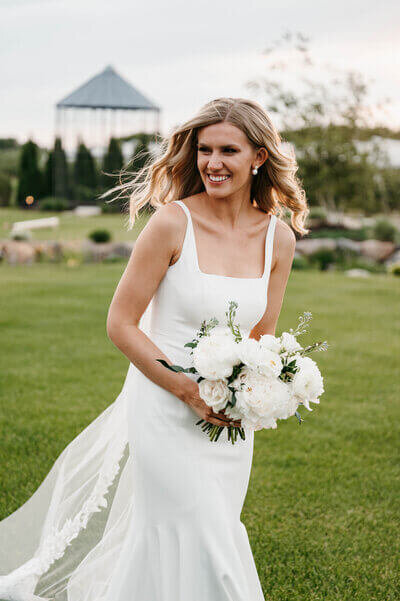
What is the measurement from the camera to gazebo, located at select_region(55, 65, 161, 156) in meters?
24.7

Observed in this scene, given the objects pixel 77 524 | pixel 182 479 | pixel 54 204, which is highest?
pixel 182 479

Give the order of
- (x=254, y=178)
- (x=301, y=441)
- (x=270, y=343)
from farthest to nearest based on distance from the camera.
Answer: (x=301, y=441), (x=254, y=178), (x=270, y=343)

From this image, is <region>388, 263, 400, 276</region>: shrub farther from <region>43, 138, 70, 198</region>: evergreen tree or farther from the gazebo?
<region>43, 138, 70, 198</region>: evergreen tree

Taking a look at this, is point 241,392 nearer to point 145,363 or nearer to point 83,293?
point 145,363

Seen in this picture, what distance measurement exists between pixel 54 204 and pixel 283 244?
87.8 ft

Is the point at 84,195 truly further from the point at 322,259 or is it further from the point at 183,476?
the point at 183,476

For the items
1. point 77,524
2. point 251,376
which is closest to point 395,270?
point 77,524

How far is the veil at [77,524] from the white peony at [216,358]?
0.66 metres

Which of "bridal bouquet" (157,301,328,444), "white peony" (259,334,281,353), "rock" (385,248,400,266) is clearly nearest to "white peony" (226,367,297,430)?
"bridal bouquet" (157,301,328,444)

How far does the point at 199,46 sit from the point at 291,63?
14.7 feet

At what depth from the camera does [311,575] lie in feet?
12.8

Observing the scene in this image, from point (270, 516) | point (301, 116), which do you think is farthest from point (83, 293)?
point (301, 116)

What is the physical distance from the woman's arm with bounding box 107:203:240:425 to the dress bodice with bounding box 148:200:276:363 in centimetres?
7

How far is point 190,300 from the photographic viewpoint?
2.66 m
